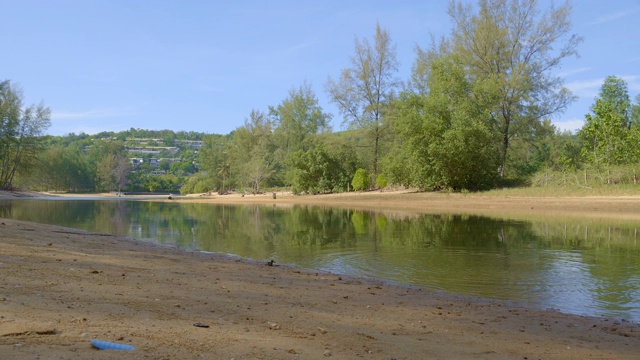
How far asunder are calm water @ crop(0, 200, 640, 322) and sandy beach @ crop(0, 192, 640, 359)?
1.17 meters

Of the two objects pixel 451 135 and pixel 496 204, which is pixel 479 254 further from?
pixel 451 135

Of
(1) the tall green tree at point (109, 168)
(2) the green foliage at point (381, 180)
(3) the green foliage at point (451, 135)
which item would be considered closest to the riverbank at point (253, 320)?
(3) the green foliage at point (451, 135)

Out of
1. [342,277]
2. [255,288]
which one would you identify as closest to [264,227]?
[342,277]

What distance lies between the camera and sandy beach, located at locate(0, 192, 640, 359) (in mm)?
3848

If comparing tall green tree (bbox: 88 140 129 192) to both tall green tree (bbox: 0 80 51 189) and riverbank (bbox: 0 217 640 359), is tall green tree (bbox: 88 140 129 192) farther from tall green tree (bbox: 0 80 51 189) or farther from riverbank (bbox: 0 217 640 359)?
riverbank (bbox: 0 217 640 359)

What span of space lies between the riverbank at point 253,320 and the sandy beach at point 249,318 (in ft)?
0.05

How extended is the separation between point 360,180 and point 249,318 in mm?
46589

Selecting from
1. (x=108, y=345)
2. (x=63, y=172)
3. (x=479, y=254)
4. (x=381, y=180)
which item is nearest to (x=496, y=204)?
(x=381, y=180)

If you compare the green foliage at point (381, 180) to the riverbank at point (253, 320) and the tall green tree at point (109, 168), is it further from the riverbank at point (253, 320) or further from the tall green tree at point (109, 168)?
Result: the tall green tree at point (109, 168)

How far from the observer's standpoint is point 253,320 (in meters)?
5.07

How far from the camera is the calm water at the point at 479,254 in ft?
28.1

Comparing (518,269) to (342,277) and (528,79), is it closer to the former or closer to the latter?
(342,277)

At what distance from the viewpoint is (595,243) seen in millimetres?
15062

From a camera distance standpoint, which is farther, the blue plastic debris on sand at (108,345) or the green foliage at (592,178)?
the green foliage at (592,178)
